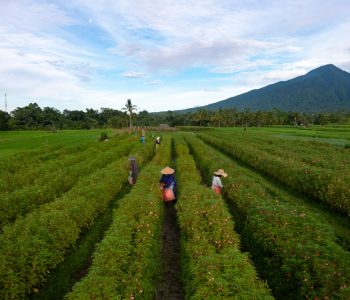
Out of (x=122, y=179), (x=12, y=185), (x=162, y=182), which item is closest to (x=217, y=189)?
(x=162, y=182)

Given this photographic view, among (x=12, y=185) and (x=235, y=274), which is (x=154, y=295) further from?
(x=12, y=185)

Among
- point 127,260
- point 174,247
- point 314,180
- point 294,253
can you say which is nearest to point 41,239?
point 127,260

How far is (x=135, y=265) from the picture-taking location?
783cm

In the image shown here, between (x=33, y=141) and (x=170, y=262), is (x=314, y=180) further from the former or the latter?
(x=33, y=141)

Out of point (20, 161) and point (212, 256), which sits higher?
point (20, 161)

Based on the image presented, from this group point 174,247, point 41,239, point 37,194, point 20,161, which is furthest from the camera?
point 20,161

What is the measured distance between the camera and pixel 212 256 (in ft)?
24.8

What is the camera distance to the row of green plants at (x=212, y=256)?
6.26 meters

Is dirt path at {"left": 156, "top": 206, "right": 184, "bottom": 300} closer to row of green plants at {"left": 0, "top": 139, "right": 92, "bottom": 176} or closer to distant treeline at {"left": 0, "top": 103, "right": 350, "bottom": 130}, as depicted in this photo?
row of green plants at {"left": 0, "top": 139, "right": 92, "bottom": 176}

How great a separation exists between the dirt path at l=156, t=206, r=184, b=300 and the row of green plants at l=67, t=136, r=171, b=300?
29 cm

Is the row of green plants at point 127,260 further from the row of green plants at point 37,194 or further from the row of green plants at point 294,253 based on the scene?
the row of green plants at point 37,194

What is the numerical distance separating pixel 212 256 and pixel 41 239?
4.89 meters

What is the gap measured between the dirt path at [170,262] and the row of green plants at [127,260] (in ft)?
0.94

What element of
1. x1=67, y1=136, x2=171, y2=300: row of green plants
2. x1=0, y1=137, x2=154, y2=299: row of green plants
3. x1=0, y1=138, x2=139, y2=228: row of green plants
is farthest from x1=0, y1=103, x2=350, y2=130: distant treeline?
x1=67, y1=136, x2=171, y2=300: row of green plants
